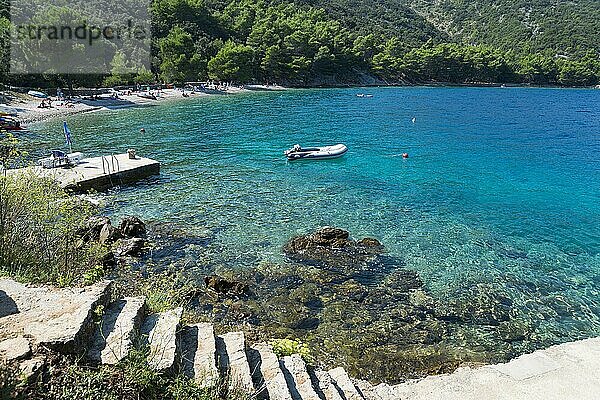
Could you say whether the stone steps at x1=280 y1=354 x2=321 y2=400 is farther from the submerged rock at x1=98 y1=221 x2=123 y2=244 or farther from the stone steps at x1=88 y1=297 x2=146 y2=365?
the submerged rock at x1=98 y1=221 x2=123 y2=244

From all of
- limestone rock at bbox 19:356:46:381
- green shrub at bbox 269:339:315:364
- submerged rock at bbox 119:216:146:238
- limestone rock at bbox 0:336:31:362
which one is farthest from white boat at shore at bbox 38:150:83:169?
limestone rock at bbox 19:356:46:381

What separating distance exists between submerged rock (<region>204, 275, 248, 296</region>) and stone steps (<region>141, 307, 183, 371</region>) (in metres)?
6.26

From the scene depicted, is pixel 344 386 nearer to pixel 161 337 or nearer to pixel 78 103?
pixel 161 337

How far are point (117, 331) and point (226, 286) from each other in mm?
8082

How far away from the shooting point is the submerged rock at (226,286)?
49.9 ft

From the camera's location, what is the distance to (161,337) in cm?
753

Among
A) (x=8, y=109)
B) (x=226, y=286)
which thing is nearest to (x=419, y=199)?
(x=226, y=286)

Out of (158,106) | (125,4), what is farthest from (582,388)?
(125,4)

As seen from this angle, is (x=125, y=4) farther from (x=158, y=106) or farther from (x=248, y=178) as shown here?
(x=248, y=178)

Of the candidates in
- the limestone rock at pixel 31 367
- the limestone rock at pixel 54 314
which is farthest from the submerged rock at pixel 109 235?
the limestone rock at pixel 31 367

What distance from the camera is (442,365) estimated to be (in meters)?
12.0

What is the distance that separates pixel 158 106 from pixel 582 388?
232 feet

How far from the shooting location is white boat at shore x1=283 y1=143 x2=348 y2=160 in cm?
3666

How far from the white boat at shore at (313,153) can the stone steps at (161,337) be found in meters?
28.4
